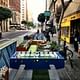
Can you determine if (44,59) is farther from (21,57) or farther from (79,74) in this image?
(79,74)

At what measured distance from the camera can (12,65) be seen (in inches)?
373

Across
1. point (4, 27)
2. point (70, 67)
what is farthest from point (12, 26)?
point (70, 67)

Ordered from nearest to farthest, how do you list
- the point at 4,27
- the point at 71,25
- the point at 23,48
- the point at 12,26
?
the point at 23,48
the point at 71,25
the point at 4,27
the point at 12,26

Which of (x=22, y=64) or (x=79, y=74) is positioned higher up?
(x=22, y=64)

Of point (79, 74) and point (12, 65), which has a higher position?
point (12, 65)

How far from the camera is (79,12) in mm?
31438

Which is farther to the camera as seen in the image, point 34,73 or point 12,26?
point 12,26

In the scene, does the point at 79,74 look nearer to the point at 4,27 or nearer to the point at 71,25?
the point at 71,25

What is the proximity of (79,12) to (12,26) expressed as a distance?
11884cm

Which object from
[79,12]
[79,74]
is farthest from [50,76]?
[79,12]

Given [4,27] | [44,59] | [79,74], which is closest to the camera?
[44,59]

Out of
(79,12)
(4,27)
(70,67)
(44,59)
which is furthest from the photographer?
(4,27)

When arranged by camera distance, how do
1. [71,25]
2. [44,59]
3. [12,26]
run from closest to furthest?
1. [44,59]
2. [71,25]
3. [12,26]

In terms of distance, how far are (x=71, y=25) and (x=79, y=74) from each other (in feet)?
87.3
